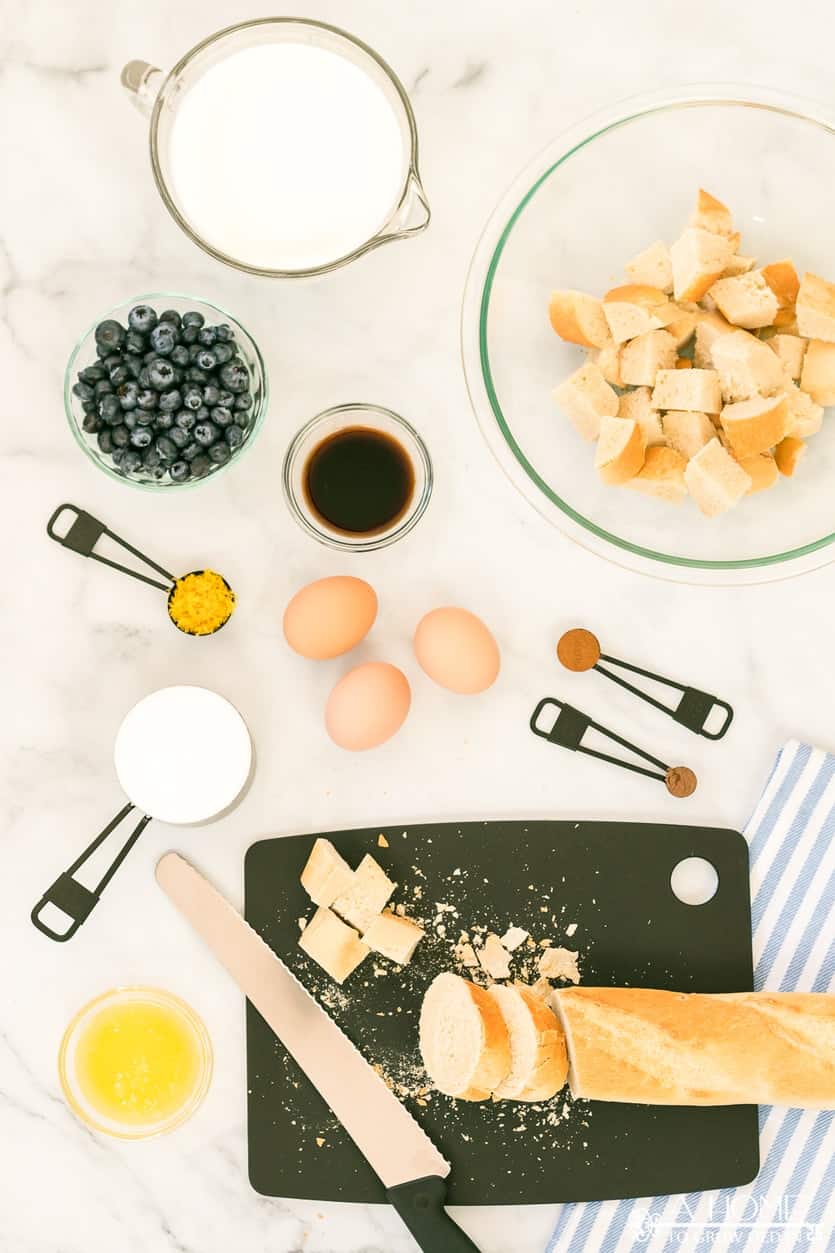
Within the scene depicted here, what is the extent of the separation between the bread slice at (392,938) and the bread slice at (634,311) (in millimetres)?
721

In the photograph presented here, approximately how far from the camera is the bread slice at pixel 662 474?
1.15 metres

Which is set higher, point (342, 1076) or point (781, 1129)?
point (781, 1129)

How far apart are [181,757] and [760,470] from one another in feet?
2.44

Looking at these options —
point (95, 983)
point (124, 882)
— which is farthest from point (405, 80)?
point (95, 983)

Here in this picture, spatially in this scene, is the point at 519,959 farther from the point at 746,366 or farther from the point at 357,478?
the point at 746,366

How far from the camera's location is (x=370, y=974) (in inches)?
51.1

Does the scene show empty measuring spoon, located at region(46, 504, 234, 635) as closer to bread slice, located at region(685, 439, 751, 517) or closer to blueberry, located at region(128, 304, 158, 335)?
blueberry, located at region(128, 304, 158, 335)

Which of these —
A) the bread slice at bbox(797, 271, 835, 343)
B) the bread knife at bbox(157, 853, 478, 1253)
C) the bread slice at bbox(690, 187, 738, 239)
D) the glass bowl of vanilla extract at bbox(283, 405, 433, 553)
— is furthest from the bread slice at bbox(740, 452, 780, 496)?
the bread knife at bbox(157, 853, 478, 1253)

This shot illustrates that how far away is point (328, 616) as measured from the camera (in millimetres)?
1202

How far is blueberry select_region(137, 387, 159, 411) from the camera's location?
1140 mm

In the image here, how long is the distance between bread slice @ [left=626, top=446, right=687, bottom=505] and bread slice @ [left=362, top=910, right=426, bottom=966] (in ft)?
1.92

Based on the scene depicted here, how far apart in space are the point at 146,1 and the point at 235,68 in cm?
23

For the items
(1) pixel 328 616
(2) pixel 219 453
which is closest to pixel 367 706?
(1) pixel 328 616

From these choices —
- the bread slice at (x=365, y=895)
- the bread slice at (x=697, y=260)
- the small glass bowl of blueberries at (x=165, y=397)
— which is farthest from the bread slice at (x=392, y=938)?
the bread slice at (x=697, y=260)
